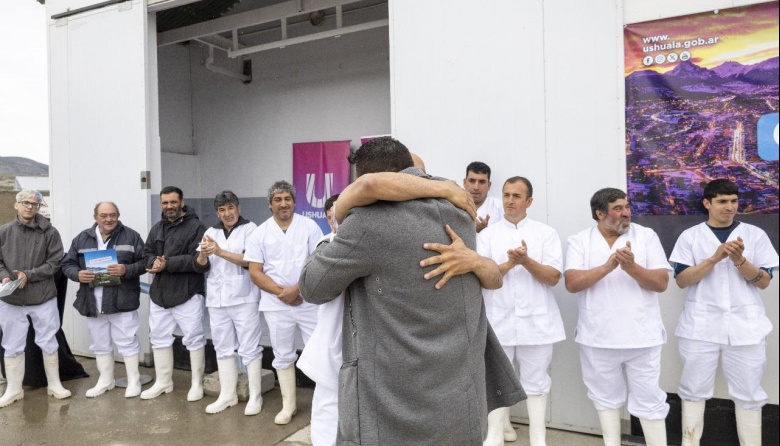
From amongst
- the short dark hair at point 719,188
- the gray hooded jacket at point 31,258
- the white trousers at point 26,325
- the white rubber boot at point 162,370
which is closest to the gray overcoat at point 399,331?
the short dark hair at point 719,188

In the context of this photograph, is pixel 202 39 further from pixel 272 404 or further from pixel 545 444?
pixel 545 444

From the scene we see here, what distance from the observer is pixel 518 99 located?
3869 millimetres

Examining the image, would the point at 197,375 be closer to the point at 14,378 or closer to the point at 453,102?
the point at 14,378

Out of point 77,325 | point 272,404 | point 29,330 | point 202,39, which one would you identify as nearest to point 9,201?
point 77,325

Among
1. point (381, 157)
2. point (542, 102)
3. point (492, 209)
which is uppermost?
point (542, 102)

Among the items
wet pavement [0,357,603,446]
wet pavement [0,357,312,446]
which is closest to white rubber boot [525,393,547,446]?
wet pavement [0,357,603,446]

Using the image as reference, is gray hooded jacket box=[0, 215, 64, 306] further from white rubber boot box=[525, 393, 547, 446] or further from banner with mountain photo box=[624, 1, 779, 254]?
banner with mountain photo box=[624, 1, 779, 254]

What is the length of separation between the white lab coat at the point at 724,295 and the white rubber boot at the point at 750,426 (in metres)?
0.45

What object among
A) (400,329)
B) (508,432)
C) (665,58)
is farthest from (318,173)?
(400,329)

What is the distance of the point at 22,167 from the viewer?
7.93 meters

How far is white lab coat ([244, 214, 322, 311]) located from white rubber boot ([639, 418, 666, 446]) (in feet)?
8.17

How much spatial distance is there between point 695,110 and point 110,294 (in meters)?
4.81

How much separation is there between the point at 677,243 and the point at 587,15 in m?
1.65

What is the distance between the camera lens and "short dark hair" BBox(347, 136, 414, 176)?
69.9 inches
